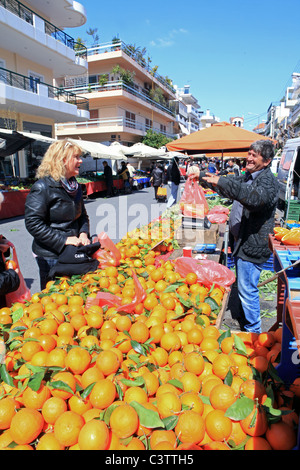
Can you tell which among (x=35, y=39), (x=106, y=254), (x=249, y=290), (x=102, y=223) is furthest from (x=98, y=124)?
(x=249, y=290)

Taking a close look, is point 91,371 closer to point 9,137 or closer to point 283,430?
point 283,430

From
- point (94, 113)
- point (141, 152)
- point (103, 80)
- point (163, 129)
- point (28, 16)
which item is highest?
point (103, 80)

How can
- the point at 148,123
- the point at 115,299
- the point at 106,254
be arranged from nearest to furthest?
the point at 115,299, the point at 106,254, the point at 148,123

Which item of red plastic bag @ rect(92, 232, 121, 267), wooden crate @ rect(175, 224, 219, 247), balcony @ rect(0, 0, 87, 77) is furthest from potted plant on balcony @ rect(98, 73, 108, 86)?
red plastic bag @ rect(92, 232, 121, 267)

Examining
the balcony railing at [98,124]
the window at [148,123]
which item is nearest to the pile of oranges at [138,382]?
the balcony railing at [98,124]

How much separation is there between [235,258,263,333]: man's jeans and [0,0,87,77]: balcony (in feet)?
55.5

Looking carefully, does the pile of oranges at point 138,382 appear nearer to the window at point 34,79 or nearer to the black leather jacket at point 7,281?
the black leather jacket at point 7,281

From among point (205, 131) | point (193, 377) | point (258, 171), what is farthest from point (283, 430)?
point (205, 131)

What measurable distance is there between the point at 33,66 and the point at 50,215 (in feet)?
68.1

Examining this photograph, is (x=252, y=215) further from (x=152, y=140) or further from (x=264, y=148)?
(x=152, y=140)

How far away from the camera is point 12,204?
11.4 metres
